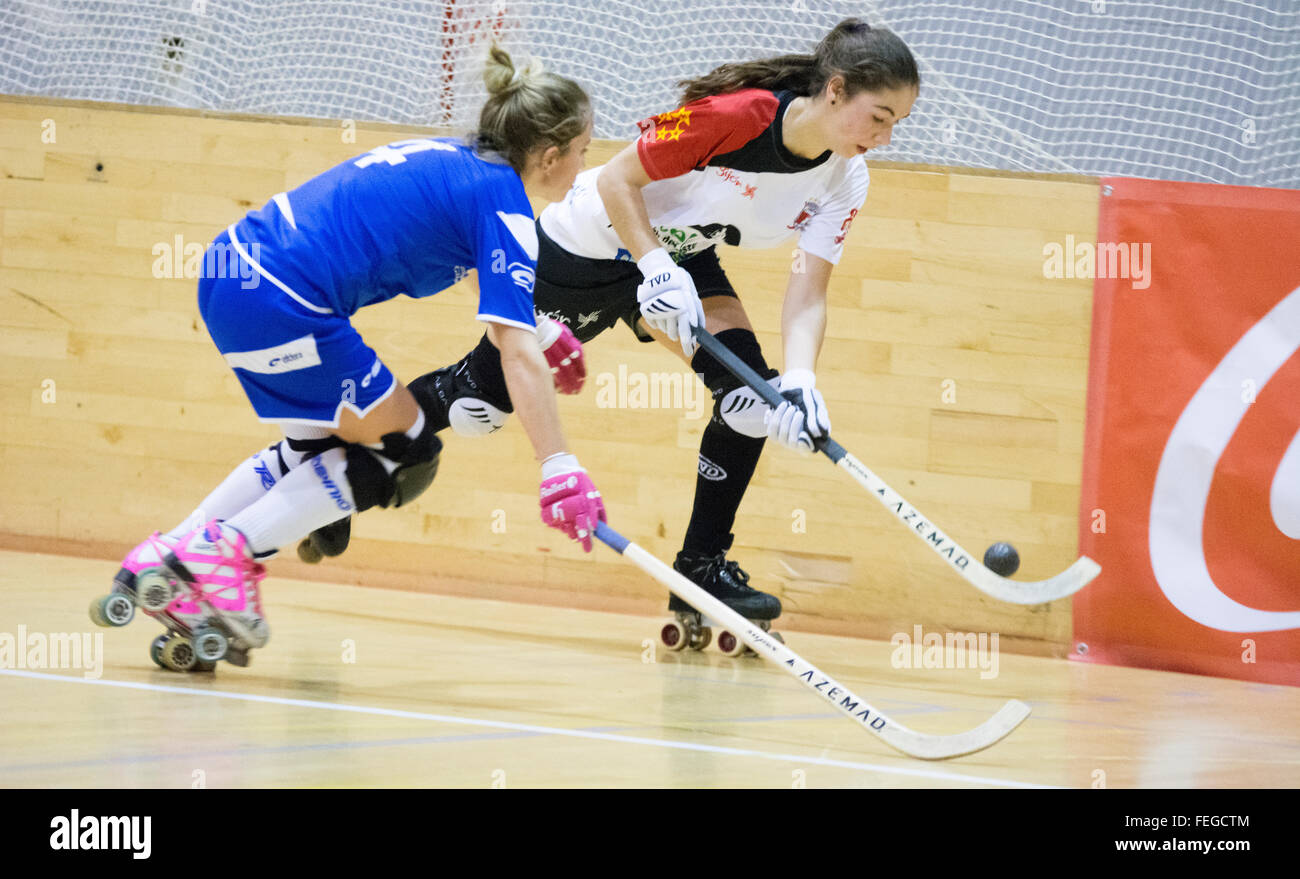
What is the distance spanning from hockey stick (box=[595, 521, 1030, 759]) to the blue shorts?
Answer: 574mm

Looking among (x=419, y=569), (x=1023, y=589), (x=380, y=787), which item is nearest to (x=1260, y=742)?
(x=1023, y=589)

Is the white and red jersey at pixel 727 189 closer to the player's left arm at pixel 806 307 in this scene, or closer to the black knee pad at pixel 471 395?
the player's left arm at pixel 806 307

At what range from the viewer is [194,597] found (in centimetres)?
246

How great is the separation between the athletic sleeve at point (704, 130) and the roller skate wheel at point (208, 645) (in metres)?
1.40

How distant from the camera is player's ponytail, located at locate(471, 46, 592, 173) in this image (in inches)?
99.8

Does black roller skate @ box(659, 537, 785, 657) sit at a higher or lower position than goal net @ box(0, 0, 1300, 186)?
lower

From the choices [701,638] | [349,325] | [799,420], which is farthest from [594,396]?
[349,325]

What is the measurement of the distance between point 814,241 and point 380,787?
1957mm

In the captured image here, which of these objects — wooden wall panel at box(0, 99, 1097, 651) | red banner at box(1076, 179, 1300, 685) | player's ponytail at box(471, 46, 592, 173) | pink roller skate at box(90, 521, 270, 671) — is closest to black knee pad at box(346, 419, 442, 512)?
pink roller skate at box(90, 521, 270, 671)

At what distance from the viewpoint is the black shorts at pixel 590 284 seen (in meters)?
3.30

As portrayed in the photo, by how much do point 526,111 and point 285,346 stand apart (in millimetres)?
641

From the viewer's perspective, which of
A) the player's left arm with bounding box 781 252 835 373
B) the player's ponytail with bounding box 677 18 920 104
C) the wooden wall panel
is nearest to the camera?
the player's ponytail with bounding box 677 18 920 104

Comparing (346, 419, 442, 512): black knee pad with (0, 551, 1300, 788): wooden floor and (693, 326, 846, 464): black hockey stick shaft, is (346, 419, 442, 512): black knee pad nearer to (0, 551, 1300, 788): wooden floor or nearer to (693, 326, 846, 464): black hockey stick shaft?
(0, 551, 1300, 788): wooden floor
